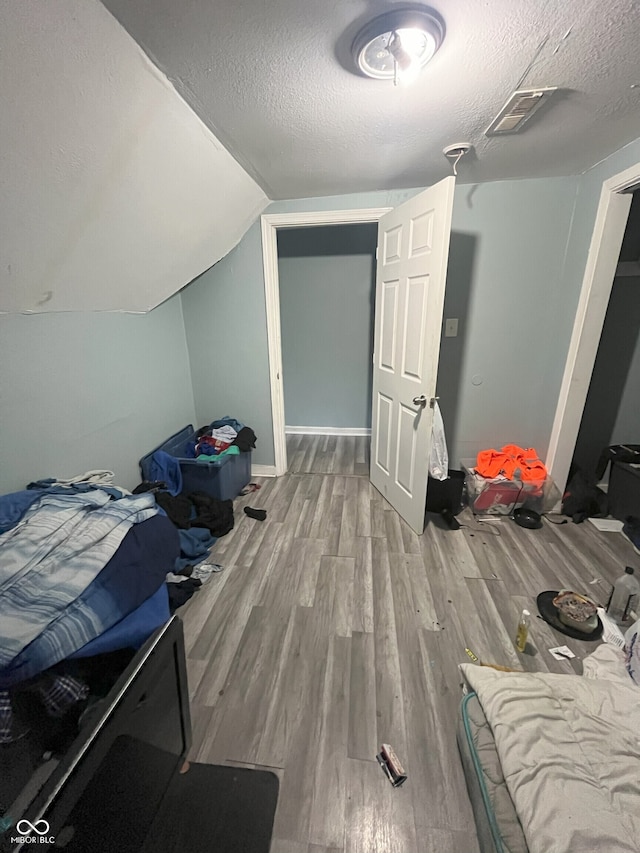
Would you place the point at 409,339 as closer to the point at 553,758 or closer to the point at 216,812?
the point at 553,758

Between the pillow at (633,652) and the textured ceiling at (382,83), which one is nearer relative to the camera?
the textured ceiling at (382,83)

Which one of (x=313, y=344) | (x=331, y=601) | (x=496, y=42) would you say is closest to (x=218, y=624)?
(x=331, y=601)

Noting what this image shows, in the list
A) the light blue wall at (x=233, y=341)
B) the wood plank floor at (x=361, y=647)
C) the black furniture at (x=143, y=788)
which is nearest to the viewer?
the black furniture at (x=143, y=788)

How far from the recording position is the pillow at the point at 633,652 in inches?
47.4

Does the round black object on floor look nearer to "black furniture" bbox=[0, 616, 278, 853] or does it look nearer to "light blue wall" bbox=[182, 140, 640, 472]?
"light blue wall" bbox=[182, 140, 640, 472]

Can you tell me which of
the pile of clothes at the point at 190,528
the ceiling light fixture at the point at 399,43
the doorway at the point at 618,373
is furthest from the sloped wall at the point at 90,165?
the doorway at the point at 618,373

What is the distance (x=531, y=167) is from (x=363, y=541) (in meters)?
2.52

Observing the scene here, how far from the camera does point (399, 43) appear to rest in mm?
1019

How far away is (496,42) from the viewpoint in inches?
40.9

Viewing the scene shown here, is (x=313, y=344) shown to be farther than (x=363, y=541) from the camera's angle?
Yes

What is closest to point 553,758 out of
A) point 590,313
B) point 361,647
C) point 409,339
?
point 361,647

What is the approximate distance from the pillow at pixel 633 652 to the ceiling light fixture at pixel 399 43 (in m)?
2.10

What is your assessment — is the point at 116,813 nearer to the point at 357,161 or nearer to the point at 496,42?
the point at 496,42

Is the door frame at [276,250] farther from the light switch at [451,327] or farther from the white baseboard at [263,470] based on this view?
the light switch at [451,327]
